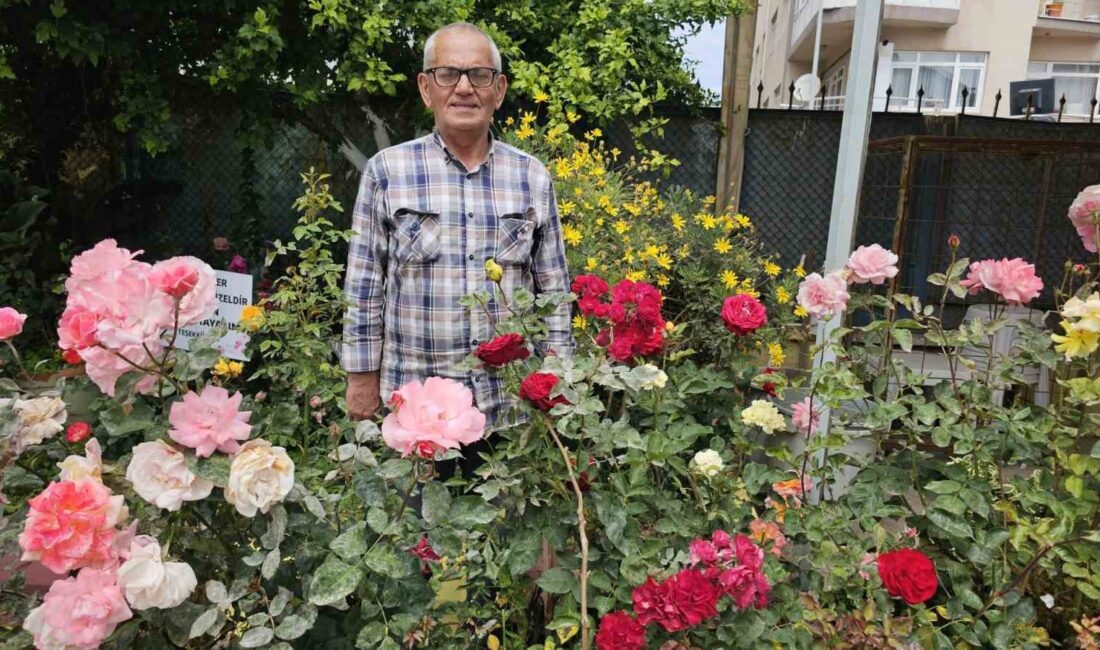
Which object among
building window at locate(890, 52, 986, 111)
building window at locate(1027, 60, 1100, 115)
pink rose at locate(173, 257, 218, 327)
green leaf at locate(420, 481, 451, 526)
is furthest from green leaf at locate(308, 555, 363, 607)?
building window at locate(1027, 60, 1100, 115)

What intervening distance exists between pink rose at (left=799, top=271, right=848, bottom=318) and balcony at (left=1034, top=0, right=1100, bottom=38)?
17880 millimetres

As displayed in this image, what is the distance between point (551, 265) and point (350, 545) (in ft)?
3.60

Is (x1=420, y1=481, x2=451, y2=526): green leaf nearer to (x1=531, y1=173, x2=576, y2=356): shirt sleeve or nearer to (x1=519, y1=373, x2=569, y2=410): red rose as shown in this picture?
(x1=519, y1=373, x2=569, y2=410): red rose

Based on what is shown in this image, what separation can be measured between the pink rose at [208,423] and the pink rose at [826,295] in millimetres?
1058

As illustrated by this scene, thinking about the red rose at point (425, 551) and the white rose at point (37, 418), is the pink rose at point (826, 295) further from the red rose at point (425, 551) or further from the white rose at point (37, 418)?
the white rose at point (37, 418)

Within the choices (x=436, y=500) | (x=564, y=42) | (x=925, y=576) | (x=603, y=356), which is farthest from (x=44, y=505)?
(x=564, y=42)

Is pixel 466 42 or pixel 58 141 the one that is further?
pixel 58 141

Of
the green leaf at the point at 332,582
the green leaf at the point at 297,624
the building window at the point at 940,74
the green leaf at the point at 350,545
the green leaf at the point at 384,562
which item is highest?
the building window at the point at 940,74

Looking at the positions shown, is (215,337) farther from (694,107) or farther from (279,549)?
(694,107)

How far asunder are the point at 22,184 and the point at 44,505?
14.7ft

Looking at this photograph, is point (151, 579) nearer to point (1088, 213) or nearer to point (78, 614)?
point (78, 614)

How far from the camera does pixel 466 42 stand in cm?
172

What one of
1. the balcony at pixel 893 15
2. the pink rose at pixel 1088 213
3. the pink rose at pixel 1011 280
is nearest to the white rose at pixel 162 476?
the pink rose at pixel 1011 280

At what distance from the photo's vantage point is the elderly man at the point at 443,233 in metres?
1.77
